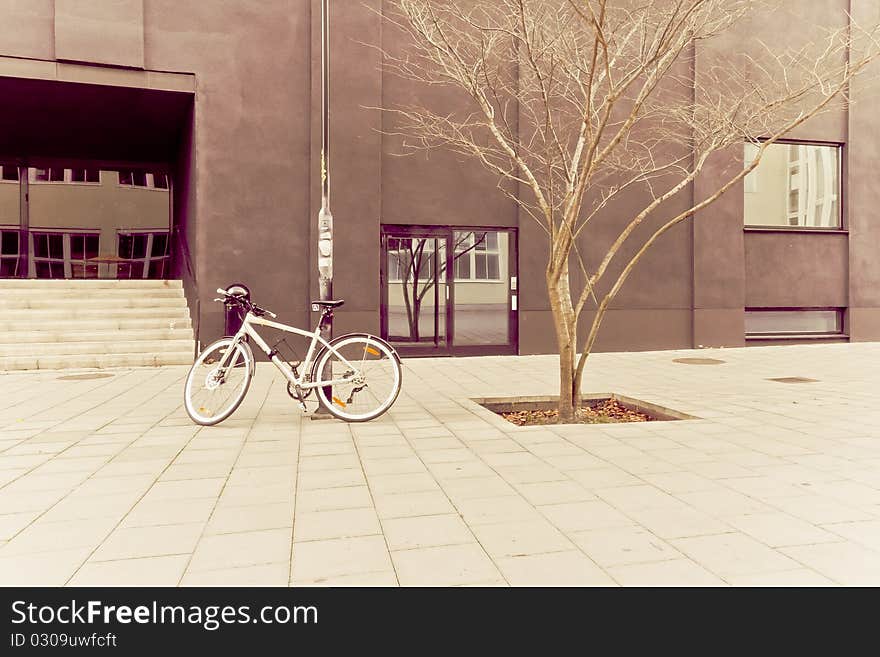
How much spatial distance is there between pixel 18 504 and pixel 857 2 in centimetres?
1898

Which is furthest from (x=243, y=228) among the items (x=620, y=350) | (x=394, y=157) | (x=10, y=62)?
(x=620, y=350)

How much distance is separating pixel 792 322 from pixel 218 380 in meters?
13.9

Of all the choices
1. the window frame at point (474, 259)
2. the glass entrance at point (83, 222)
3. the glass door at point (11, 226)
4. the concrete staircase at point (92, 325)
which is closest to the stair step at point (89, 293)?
the concrete staircase at point (92, 325)

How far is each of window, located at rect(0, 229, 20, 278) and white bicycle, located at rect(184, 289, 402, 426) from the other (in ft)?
51.2

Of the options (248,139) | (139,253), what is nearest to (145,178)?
(139,253)

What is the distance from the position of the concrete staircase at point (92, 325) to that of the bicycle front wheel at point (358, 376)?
19.2ft

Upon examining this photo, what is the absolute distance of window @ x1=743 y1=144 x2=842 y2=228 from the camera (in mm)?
14750

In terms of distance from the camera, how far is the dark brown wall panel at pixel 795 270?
47.6 feet

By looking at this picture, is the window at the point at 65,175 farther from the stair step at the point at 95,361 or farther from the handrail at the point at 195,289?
the stair step at the point at 95,361

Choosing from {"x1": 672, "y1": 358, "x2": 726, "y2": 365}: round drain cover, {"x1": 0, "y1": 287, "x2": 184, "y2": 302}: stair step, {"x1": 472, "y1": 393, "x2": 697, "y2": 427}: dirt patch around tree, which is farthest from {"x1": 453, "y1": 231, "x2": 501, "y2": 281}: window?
{"x1": 0, "y1": 287, "x2": 184, "y2": 302}: stair step

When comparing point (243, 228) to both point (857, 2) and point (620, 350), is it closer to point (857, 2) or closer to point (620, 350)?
point (620, 350)

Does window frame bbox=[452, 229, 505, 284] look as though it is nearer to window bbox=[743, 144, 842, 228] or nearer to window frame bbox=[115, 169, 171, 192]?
window bbox=[743, 144, 842, 228]

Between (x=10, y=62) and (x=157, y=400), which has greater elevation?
(x=10, y=62)

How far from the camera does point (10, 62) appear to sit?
11070 mm
